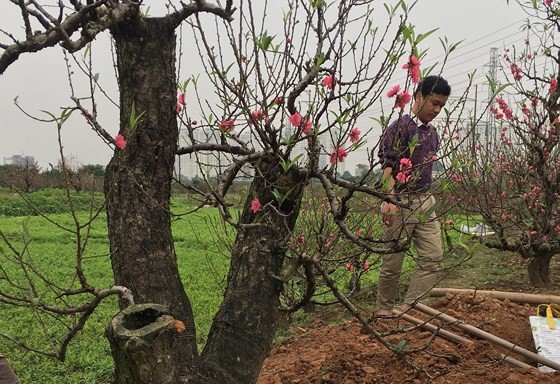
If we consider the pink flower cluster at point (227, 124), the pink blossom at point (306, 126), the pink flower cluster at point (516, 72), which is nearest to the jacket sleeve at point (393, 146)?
the pink blossom at point (306, 126)

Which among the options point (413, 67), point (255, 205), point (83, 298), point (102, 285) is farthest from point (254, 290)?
point (102, 285)

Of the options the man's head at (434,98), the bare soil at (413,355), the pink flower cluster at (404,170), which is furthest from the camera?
the man's head at (434,98)

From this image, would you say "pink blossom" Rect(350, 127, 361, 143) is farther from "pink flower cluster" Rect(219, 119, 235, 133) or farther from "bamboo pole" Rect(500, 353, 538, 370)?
"bamboo pole" Rect(500, 353, 538, 370)

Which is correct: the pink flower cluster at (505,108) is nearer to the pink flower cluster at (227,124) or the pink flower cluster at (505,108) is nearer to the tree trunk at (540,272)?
the tree trunk at (540,272)

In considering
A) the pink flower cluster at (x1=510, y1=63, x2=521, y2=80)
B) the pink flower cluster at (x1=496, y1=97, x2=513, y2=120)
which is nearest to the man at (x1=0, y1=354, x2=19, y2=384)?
the pink flower cluster at (x1=496, y1=97, x2=513, y2=120)

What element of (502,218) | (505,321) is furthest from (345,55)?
(502,218)

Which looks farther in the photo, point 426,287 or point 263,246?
point 426,287

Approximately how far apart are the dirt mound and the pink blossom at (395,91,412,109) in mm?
897

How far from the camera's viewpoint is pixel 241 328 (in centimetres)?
228

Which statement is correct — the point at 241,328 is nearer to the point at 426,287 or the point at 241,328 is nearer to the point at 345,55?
the point at 345,55

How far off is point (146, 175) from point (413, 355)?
1956 mm

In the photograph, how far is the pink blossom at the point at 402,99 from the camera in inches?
78.2

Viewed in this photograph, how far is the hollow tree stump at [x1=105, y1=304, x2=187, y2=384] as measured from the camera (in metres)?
1.49

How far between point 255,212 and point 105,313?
169 inches
